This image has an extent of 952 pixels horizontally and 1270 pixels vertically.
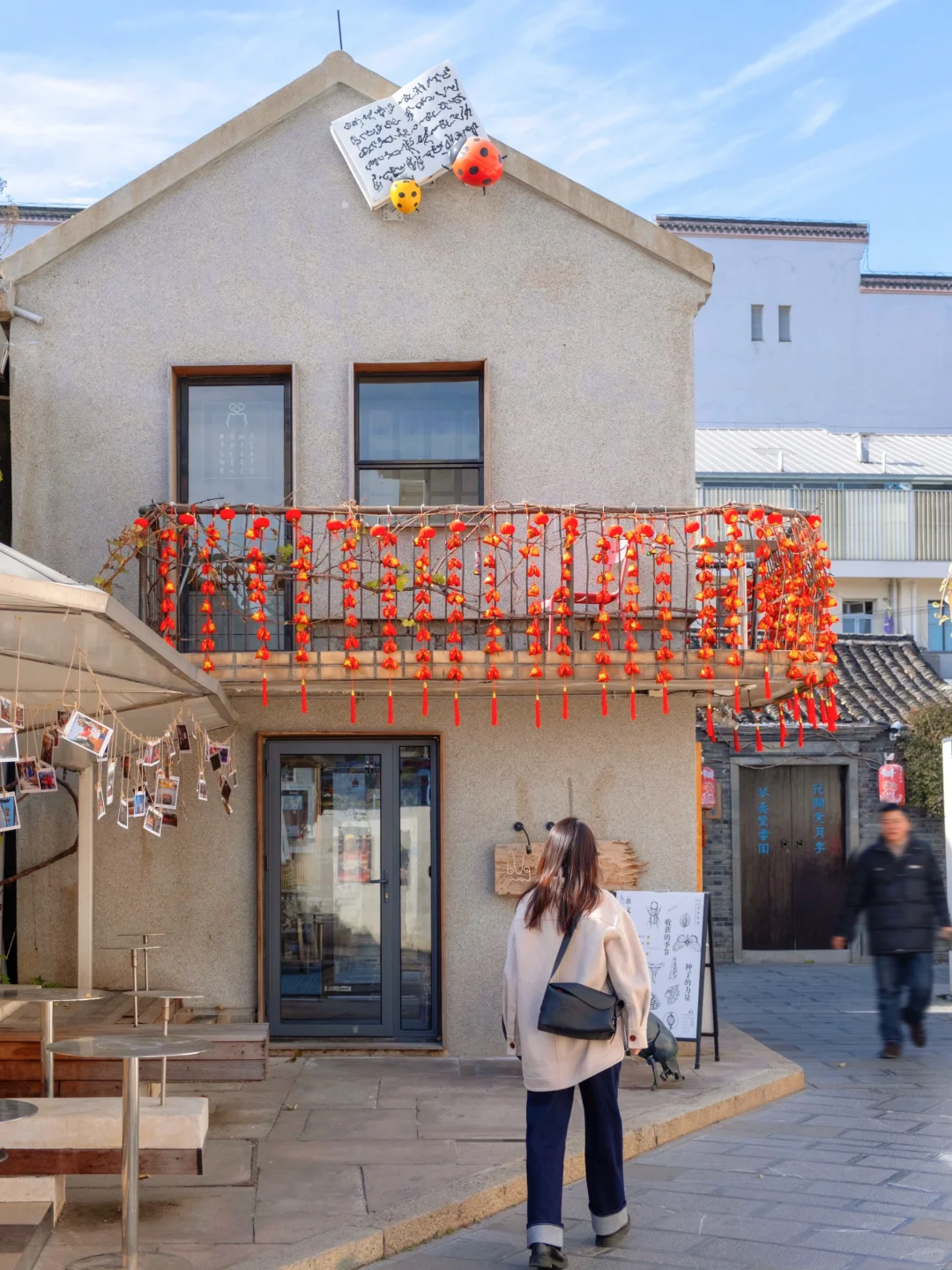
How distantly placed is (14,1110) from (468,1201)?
2293mm

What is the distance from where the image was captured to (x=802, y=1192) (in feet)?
23.6

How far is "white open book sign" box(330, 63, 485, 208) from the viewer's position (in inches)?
448

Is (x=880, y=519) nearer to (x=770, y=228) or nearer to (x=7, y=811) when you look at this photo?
(x=770, y=228)

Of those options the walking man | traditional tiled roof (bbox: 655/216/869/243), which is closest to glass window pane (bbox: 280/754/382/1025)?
the walking man

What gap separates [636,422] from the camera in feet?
37.2

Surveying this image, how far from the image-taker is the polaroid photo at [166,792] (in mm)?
8371

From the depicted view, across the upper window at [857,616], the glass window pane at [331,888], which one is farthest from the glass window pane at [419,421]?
the upper window at [857,616]

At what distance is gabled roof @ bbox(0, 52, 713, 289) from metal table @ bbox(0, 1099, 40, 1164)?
738cm

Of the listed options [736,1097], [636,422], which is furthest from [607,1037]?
[636,422]

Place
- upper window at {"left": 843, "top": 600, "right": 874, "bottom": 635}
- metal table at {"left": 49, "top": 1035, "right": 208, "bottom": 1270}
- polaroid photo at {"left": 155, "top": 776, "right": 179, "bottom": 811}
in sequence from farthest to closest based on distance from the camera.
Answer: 1. upper window at {"left": 843, "top": 600, "right": 874, "bottom": 635}
2. polaroid photo at {"left": 155, "top": 776, "right": 179, "bottom": 811}
3. metal table at {"left": 49, "top": 1035, "right": 208, "bottom": 1270}

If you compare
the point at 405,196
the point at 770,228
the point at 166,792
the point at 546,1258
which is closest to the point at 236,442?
the point at 405,196

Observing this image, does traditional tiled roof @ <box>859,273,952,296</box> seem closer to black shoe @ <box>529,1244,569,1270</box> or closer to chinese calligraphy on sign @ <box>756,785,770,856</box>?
chinese calligraphy on sign @ <box>756,785,770,856</box>

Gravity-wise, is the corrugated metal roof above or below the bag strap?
above

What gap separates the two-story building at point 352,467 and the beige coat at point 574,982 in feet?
16.8
